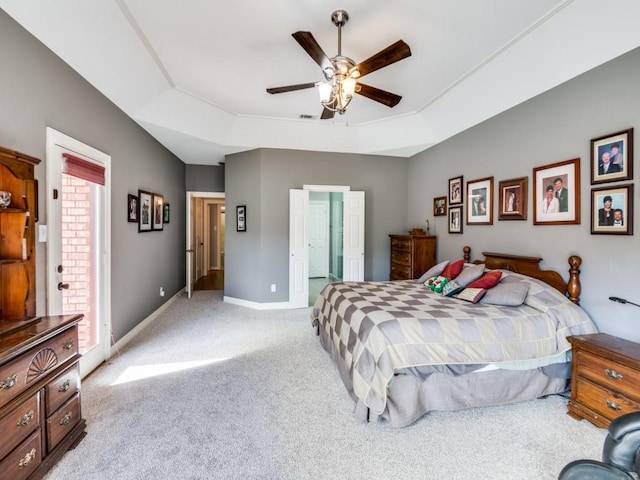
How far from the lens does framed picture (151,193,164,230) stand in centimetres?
436

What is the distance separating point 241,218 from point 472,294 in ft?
12.6

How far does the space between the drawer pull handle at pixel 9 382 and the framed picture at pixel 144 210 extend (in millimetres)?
2752

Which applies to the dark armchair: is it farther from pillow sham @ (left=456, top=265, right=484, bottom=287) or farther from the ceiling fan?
the ceiling fan

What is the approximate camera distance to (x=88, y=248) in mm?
2932

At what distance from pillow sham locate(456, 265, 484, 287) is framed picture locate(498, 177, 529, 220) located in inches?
30.0

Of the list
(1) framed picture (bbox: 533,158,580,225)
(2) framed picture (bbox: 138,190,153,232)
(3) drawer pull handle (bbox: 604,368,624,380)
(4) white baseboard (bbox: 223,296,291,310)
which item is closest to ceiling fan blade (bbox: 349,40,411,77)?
(1) framed picture (bbox: 533,158,580,225)

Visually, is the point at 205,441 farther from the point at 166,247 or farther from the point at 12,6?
the point at 166,247

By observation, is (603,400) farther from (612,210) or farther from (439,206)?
(439,206)

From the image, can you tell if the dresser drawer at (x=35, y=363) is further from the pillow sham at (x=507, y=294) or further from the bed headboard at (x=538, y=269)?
the bed headboard at (x=538, y=269)

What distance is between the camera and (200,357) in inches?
122

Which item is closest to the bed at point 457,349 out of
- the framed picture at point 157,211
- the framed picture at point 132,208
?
the framed picture at point 132,208

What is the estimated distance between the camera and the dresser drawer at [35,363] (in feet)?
4.43

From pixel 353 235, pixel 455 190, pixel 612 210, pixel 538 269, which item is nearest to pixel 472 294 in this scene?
pixel 538 269

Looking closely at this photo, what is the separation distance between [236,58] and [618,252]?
3826 millimetres
